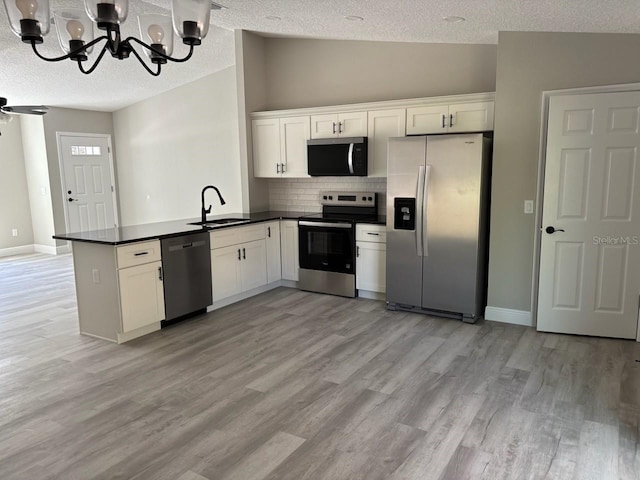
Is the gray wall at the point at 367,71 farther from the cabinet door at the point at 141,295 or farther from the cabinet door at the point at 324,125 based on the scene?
the cabinet door at the point at 141,295

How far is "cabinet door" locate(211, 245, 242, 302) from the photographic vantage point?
4641mm

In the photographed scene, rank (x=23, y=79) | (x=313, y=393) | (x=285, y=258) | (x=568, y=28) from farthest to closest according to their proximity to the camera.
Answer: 1. (x=23, y=79)
2. (x=285, y=258)
3. (x=568, y=28)
4. (x=313, y=393)

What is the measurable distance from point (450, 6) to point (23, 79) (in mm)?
5524

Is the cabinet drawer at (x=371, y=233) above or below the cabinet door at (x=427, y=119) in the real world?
below

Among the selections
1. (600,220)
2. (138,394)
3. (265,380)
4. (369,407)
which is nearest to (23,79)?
(138,394)

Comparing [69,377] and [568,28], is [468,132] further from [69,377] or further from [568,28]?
[69,377]

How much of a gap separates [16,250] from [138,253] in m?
5.63

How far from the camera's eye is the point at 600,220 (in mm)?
3717

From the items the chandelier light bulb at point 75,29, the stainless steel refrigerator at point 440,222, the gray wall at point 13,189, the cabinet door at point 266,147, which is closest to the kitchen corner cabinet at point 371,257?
the stainless steel refrigerator at point 440,222

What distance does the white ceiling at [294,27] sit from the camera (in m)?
3.23

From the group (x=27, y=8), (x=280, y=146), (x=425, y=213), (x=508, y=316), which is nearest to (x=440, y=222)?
(x=425, y=213)

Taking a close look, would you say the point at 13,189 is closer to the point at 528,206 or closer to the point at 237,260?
the point at 237,260

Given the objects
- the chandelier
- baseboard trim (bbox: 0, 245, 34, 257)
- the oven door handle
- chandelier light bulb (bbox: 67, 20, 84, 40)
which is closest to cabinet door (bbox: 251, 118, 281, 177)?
the oven door handle

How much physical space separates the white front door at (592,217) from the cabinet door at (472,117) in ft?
2.21
